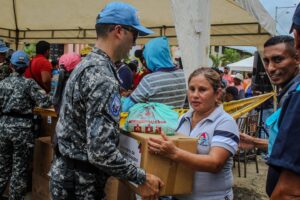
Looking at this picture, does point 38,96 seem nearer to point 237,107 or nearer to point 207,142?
point 207,142

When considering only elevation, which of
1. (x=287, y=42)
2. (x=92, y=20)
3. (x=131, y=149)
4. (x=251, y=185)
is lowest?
(x=251, y=185)

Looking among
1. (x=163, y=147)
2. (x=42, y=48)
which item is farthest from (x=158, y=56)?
(x=42, y=48)

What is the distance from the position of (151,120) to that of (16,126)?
8.07 feet

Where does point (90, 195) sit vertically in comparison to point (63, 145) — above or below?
below

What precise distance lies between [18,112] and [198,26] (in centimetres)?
221

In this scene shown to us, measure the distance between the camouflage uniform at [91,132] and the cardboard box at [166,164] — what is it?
84 mm

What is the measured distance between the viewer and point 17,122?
3.91 m

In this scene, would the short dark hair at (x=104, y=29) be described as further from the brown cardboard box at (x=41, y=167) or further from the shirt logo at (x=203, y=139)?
the brown cardboard box at (x=41, y=167)

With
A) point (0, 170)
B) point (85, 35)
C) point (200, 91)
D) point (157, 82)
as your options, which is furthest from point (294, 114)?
point (85, 35)

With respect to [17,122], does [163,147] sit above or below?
above

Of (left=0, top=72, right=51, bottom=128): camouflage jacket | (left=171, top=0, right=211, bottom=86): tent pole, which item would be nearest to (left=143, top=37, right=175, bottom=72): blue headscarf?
(left=171, top=0, right=211, bottom=86): tent pole

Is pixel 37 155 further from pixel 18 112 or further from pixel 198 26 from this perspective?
pixel 198 26

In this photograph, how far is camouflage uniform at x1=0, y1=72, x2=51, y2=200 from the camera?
3.87 meters

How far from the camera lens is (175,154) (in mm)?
1822
